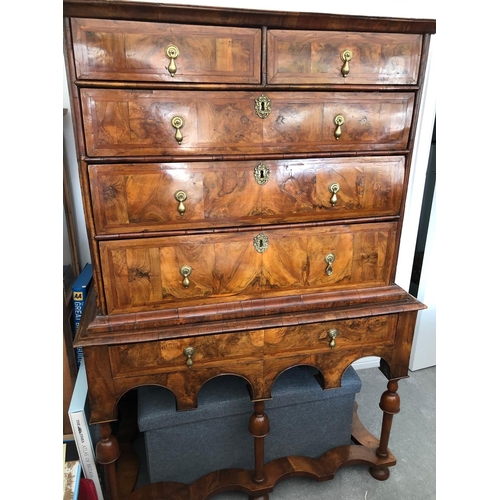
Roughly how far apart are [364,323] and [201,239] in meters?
0.66

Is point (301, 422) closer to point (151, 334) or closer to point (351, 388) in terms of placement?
point (351, 388)

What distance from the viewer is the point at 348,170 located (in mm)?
1263

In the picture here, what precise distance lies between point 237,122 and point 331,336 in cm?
78

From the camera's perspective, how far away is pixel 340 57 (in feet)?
3.76

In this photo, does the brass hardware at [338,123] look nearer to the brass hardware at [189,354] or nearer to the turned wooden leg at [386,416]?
the brass hardware at [189,354]

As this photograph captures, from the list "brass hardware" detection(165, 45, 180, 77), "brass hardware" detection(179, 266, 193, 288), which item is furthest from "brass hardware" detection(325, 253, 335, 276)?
"brass hardware" detection(165, 45, 180, 77)

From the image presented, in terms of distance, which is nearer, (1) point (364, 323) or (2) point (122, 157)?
(2) point (122, 157)

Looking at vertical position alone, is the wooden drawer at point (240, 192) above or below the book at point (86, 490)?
above

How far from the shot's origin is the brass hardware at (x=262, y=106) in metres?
1.14

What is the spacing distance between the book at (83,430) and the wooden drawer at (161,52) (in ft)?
3.28

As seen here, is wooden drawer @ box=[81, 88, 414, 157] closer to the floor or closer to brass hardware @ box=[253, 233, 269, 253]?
brass hardware @ box=[253, 233, 269, 253]

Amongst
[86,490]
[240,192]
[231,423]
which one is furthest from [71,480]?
[240,192]

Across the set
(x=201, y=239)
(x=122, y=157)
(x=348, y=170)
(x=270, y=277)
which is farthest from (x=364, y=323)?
(x=122, y=157)

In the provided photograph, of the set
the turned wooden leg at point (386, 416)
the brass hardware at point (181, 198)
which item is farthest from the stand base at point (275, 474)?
the brass hardware at point (181, 198)
